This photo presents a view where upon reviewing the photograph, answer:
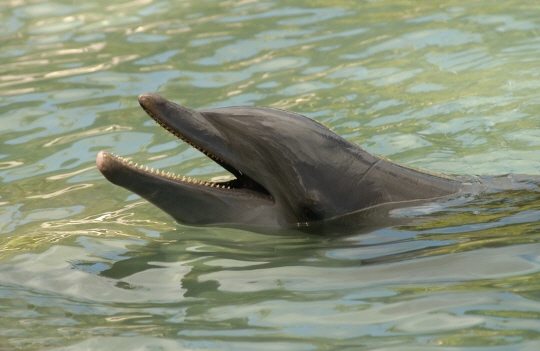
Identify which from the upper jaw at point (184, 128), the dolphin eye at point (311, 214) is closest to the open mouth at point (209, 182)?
the upper jaw at point (184, 128)

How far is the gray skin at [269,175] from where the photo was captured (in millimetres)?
5781

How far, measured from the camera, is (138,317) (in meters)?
4.57

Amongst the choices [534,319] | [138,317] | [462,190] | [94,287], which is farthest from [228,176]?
[534,319]

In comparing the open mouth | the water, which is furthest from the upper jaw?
the water

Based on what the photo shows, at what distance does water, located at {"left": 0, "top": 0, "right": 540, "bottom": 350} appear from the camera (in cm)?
439

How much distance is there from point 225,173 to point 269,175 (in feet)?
6.34

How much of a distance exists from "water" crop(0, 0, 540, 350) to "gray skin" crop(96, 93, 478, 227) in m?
0.18

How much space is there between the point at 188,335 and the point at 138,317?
0.42 meters

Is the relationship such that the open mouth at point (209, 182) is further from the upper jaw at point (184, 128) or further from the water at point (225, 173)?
the water at point (225, 173)

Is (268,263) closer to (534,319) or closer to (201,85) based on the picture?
(534,319)

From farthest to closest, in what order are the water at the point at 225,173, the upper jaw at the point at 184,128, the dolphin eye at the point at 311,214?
the dolphin eye at the point at 311,214 < the upper jaw at the point at 184,128 < the water at the point at 225,173

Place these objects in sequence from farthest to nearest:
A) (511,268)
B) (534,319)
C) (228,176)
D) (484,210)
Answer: (228,176) → (484,210) → (511,268) → (534,319)

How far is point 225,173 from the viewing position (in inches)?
305

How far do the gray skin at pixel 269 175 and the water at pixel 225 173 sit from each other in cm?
18
